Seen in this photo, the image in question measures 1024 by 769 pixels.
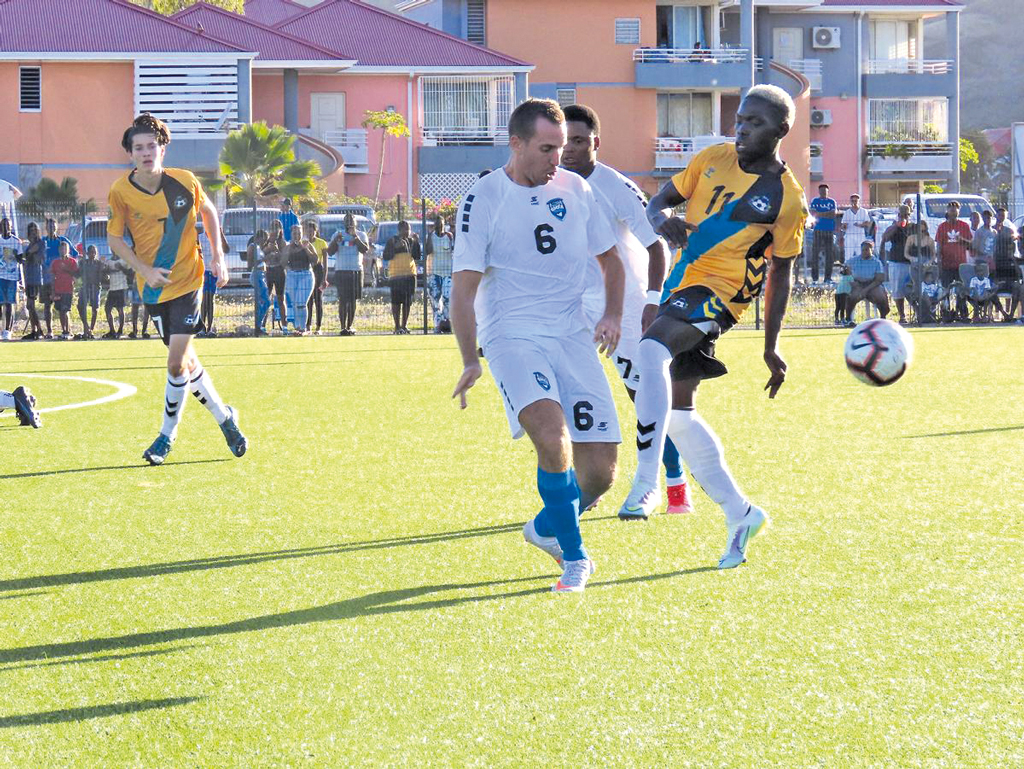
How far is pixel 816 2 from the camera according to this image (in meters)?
59.3

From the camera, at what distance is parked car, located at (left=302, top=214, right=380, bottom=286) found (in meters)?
28.5

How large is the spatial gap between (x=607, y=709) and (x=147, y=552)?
10.2 feet

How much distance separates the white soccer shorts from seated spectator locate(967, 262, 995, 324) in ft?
68.7

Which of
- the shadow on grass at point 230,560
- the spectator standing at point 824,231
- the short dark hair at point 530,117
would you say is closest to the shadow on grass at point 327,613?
the shadow on grass at point 230,560

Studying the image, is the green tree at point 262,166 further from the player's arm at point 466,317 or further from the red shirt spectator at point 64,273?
the player's arm at point 466,317

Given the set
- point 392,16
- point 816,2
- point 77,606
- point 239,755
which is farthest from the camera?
point 816,2

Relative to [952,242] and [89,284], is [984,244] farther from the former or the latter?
[89,284]

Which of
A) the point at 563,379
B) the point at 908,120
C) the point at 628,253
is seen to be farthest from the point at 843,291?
the point at 908,120

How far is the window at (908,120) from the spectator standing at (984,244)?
38.0m

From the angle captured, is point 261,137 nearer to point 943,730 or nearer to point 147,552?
point 147,552

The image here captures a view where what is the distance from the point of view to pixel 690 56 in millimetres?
55219

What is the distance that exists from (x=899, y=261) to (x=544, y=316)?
21149 mm

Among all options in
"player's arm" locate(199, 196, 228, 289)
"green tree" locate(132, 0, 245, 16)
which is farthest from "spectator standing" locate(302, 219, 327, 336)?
"green tree" locate(132, 0, 245, 16)

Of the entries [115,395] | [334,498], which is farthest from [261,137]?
[334,498]
